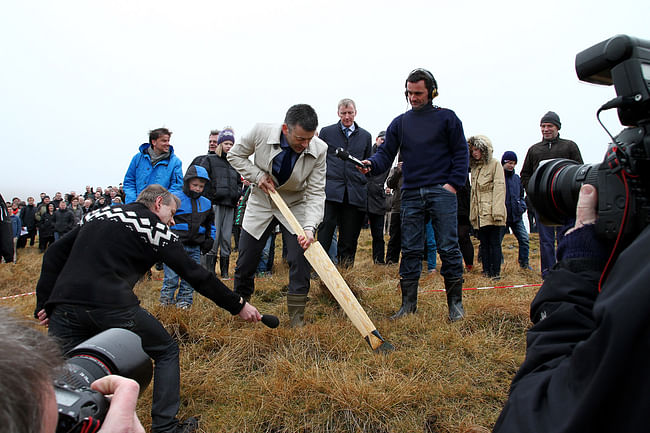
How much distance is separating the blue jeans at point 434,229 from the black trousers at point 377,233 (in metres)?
2.76

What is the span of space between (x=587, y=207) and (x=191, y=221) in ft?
15.0

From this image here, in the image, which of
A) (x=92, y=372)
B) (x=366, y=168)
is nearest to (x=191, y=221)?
(x=366, y=168)

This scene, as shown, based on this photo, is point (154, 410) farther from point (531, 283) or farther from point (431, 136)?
Answer: point (531, 283)

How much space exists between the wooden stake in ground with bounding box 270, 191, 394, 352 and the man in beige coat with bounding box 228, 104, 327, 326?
14 centimetres

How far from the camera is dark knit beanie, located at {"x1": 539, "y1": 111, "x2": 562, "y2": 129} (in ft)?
18.4

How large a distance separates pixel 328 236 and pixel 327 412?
3.47 metres

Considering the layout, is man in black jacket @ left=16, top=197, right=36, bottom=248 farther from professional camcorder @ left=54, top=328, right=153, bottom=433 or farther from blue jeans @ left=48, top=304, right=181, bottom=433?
professional camcorder @ left=54, top=328, right=153, bottom=433

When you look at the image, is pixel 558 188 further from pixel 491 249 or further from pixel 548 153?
pixel 491 249

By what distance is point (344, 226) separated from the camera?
19.6 ft

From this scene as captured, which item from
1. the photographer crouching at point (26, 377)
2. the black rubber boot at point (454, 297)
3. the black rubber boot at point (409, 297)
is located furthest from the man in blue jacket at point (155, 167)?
the photographer crouching at point (26, 377)

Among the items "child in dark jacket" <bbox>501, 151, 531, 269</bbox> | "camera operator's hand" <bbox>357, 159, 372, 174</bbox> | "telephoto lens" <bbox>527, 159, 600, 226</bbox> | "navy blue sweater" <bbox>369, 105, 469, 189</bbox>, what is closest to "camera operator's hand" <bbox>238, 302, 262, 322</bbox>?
"telephoto lens" <bbox>527, 159, 600, 226</bbox>

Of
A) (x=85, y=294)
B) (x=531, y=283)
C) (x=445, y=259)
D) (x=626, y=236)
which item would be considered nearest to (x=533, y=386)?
(x=626, y=236)

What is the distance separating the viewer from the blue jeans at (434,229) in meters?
3.81

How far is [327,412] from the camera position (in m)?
2.33
